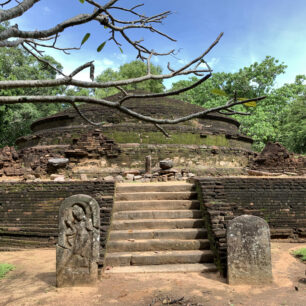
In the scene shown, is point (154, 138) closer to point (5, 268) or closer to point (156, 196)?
point (156, 196)

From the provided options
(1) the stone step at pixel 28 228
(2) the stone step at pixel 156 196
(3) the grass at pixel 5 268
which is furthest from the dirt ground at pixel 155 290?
(2) the stone step at pixel 156 196

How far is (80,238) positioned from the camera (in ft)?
11.5

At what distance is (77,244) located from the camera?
11.5 feet

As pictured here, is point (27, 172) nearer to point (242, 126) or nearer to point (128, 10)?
point (128, 10)

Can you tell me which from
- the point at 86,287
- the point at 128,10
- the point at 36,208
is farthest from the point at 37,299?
the point at 128,10

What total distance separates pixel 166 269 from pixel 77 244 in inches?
55.5

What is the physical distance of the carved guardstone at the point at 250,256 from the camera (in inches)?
138

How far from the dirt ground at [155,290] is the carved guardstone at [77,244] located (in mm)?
152

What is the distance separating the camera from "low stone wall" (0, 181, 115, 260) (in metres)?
5.45

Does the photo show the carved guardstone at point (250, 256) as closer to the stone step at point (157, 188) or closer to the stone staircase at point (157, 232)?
the stone staircase at point (157, 232)

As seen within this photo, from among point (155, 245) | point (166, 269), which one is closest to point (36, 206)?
point (155, 245)

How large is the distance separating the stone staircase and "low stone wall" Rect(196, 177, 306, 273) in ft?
1.64

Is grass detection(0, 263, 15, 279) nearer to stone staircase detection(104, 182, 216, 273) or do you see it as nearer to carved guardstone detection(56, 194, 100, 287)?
carved guardstone detection(56, 194, 100, 287)

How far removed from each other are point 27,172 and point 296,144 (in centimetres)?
1694
